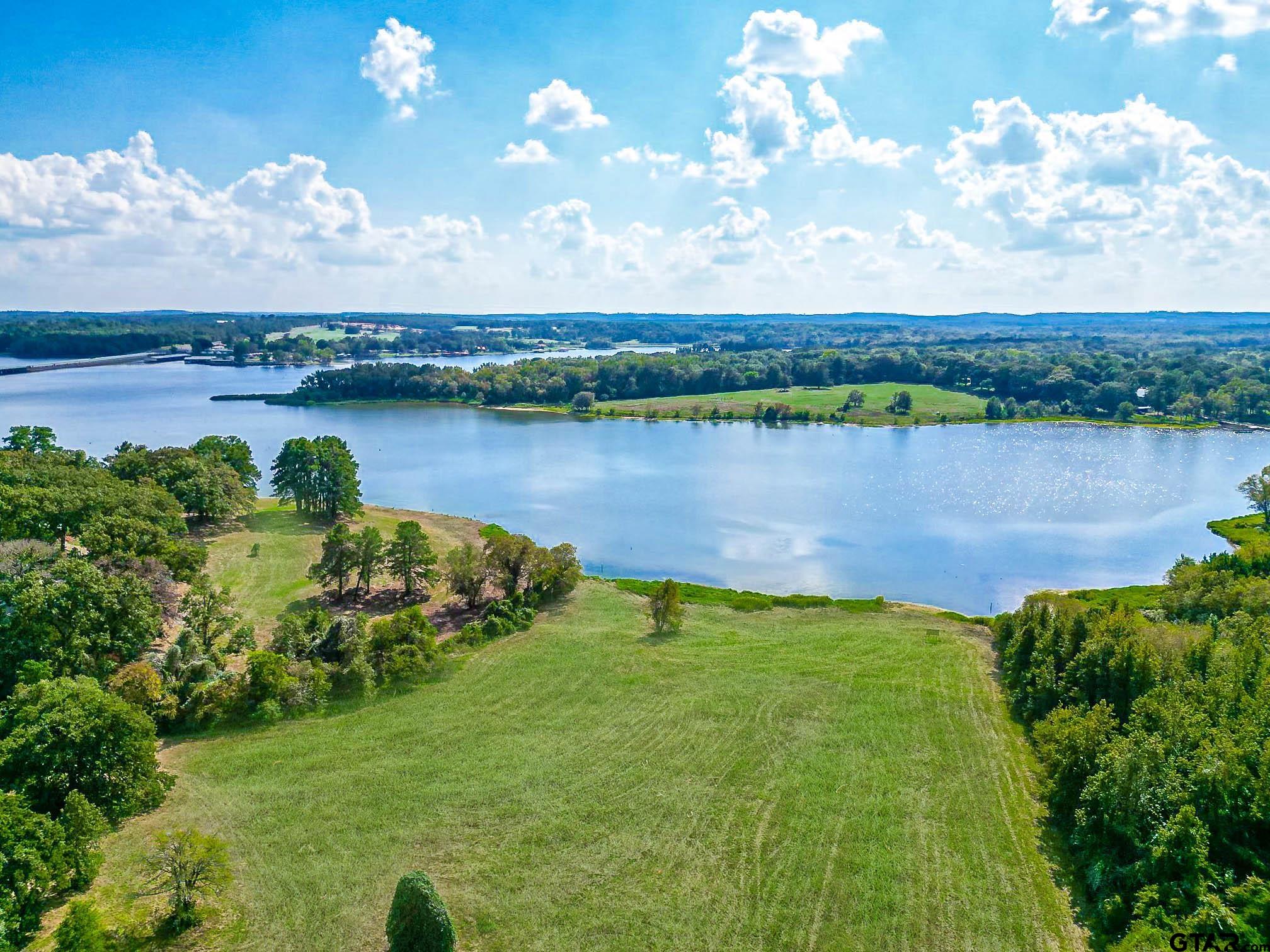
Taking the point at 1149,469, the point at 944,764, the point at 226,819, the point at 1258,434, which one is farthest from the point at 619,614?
the point at 1258,434

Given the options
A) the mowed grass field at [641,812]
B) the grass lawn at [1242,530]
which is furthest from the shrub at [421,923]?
the grass lawn at [1242,530]

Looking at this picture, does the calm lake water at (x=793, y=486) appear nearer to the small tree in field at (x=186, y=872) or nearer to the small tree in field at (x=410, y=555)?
the small tree in field at (x=410, y=555)

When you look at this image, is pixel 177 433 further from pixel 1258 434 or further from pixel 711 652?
pixel 1258 434

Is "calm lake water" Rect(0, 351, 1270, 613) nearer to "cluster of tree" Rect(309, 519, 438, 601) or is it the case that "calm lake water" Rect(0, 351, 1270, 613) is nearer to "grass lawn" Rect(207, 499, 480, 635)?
"grass lawn" Rect(207, 499, 480, 635)

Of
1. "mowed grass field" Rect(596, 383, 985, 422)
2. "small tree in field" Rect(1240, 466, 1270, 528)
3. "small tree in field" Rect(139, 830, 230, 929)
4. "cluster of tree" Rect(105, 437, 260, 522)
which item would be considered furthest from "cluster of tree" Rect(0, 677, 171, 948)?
"mowed grass field" Rect(596, 383, 985, 422)

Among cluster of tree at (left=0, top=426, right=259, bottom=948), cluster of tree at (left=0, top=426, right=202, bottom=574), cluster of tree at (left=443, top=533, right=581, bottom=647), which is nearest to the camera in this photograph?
cluster of tree at (left=0, top=426, right=259, bottom=948)

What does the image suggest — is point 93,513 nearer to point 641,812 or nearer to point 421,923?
point 421,923
